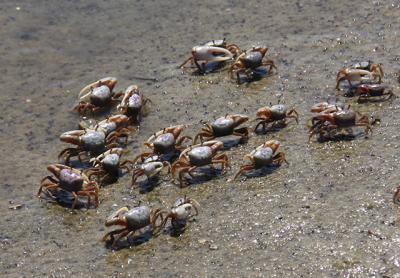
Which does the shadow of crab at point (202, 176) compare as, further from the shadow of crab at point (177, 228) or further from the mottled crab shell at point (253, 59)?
the mottled crab shell at point (253, 59)

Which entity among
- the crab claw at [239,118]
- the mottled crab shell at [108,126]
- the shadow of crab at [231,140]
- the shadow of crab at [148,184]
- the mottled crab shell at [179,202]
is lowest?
the shadow of crab at [148,184]

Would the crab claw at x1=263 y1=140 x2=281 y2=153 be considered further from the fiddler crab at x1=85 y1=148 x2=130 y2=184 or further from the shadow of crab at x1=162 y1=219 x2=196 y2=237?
the fiddler crab at x1=85 y1=148 x2=130 y2=184

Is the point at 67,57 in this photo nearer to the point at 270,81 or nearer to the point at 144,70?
the point at 144,70

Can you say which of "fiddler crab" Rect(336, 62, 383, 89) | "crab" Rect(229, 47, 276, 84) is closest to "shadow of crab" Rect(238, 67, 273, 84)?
"crab" Rect(229, 47, 276, 84)

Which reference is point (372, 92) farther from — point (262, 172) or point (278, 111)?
point (262, 172)

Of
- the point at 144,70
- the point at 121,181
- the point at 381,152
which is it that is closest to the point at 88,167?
the point at 121,181

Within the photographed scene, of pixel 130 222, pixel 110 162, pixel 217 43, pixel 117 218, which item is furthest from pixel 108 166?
pixel 217 43

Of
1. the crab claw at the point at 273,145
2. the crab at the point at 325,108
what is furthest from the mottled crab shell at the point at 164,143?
the crab at the point at 325,108
